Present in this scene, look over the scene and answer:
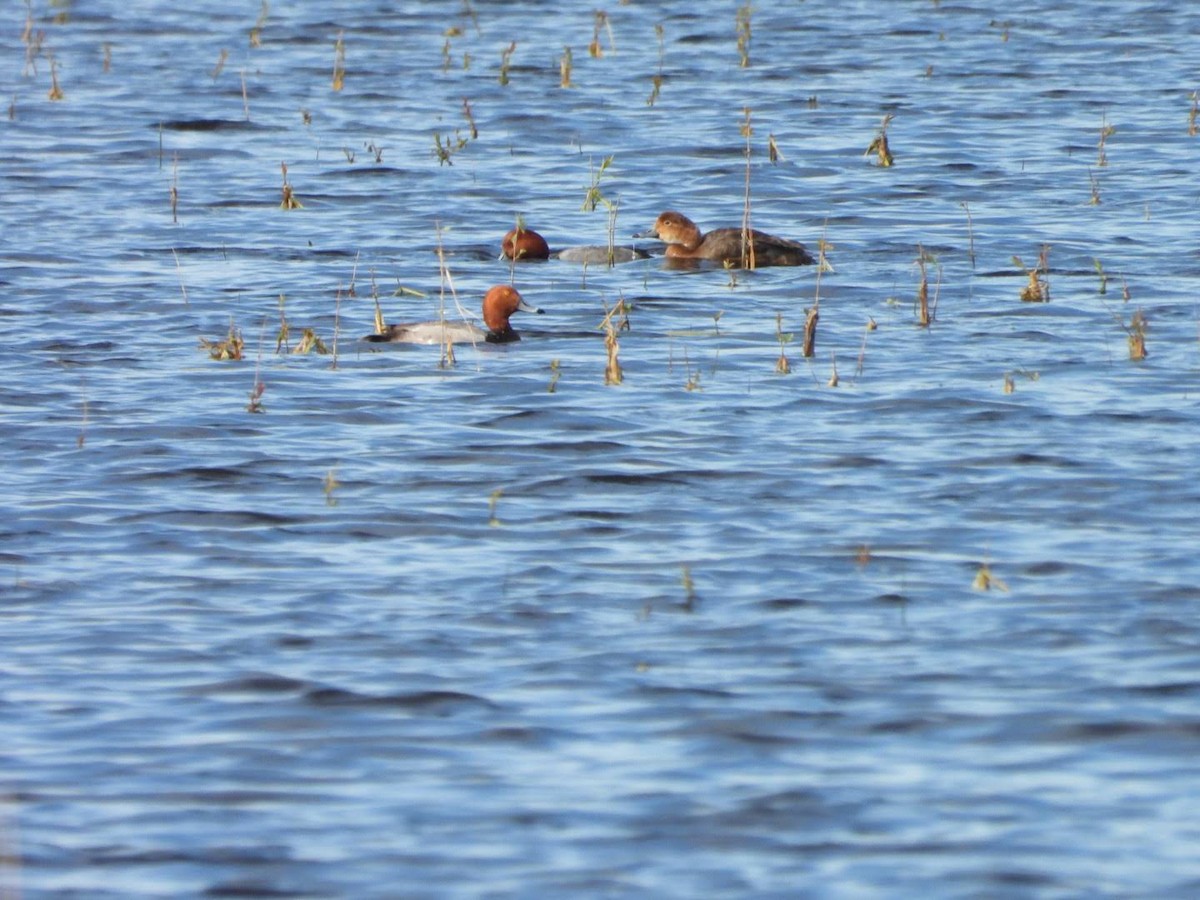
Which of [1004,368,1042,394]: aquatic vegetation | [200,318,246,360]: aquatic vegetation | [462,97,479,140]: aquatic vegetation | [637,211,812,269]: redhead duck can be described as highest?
[462,97,479,140]: aquatic vegetation

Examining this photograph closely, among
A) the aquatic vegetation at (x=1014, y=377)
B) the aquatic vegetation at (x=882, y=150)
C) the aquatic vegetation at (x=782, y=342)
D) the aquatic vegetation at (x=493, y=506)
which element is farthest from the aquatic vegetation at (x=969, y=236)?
the aquatic vegetation at (x=493, y=506)

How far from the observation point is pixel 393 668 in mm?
8719

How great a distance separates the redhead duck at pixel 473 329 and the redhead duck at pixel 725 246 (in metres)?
2.61

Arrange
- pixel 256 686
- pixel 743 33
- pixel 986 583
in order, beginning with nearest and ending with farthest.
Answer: pixel 256 686, pixel 986 583, pixel 743 33

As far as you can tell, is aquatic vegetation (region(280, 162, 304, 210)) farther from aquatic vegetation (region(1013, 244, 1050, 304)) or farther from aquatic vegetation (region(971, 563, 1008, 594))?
aquatic vegetation (region(971, 563, 1008, 594))

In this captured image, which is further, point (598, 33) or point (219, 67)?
point (598, 33)

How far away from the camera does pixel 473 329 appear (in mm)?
15039

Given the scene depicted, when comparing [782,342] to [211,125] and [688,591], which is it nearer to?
[688,591]

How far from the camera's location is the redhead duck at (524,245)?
17516 mm

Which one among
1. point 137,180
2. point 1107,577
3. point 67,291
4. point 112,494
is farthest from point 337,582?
point 137,180

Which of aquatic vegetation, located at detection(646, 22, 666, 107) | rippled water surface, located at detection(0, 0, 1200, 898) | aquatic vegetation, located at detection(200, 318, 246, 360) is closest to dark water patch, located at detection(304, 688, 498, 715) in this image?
rippled water surface, located at detection(0, 0, 1200, 898)

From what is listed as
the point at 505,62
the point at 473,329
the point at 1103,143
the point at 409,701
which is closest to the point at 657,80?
the point at 505,62

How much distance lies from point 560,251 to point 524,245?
2.10 ft

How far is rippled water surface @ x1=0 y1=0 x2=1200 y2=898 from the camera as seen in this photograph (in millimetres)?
7316
